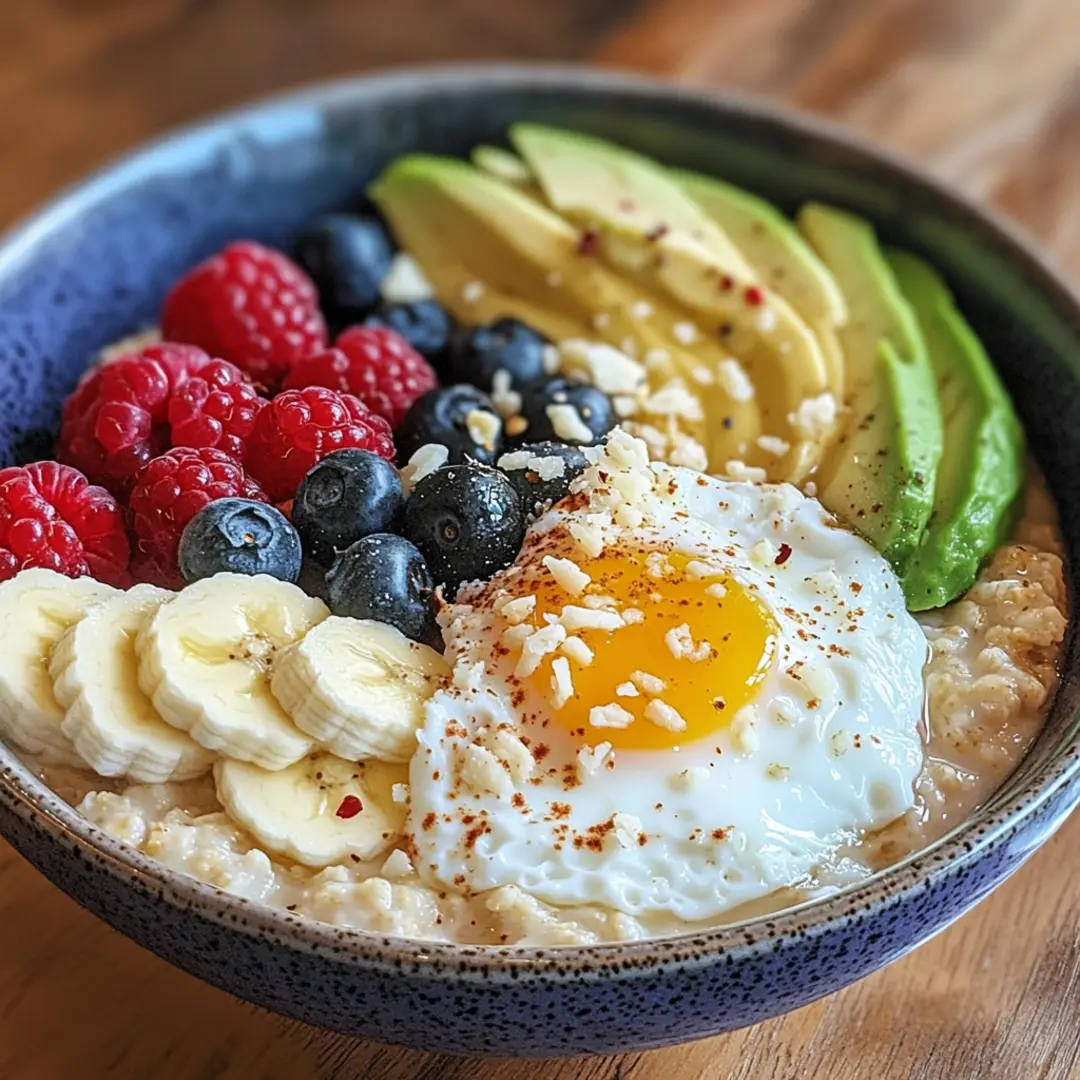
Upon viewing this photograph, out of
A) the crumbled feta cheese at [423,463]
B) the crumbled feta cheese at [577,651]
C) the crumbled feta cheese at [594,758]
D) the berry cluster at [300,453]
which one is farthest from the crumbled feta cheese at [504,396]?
the crumbled feta cheese at [594,758]

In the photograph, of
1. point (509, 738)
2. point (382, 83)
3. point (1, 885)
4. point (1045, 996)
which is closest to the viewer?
point (509, 738)

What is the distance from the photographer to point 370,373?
181cm

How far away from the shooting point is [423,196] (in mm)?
2184

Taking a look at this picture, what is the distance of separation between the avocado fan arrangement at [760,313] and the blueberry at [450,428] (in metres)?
0.26

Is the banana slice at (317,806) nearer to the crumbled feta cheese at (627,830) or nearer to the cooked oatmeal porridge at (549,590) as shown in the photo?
the cooked oatmeal porridge at (549,590)

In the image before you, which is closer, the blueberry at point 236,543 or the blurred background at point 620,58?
the blueberry at point 236,543

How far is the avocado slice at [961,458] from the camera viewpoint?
164cm

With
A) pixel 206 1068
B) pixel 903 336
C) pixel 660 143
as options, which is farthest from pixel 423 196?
pixel 206 1068

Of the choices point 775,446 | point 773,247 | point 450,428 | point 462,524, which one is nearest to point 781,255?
point 773,247

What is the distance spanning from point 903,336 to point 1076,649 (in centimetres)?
53

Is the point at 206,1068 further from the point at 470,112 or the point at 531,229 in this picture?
the point at 470,112

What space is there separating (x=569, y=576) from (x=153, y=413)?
0.60 metres

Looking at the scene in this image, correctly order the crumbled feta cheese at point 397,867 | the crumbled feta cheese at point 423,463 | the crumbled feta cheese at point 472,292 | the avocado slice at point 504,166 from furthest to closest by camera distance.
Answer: the avocado slice at point 504,166 < the crumbled feta cheese at point 472,292 < the crumbled feta cheese at point 423,463 < the crumbled feta cheese at point 397,867

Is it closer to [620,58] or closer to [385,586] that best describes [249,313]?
[385,586]
